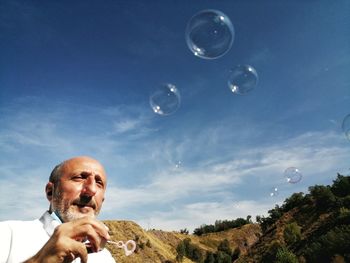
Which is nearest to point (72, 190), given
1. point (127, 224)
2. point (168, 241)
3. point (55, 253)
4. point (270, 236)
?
point (55, 253)

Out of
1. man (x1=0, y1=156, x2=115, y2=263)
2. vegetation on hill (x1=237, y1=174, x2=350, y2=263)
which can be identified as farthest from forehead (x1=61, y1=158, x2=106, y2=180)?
vegetation on hill (x1=237, y1=174, x2=350, y2=263)

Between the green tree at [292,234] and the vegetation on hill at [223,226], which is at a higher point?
the vegetation on hill at [223,226]

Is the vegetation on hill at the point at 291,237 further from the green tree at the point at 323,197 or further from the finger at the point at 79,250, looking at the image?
the finger at the point at 79,250

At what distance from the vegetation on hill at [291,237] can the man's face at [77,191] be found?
111 feet

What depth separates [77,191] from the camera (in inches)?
91.7

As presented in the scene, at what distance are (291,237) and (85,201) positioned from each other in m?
54.3

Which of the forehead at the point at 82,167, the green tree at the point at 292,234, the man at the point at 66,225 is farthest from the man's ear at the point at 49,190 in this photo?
the green tree at the point at 292,234

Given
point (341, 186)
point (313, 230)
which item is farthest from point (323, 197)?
point (313, 230)

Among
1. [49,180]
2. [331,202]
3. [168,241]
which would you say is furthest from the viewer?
[168,241]

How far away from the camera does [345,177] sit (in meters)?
61.1

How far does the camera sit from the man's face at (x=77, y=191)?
2246 mm

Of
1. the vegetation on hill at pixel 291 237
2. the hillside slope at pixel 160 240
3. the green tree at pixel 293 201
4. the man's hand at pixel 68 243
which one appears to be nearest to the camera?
the man's hand at pixel 68 243

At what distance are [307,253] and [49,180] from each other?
43.5m

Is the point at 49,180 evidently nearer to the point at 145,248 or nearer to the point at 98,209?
the point at 98,209
